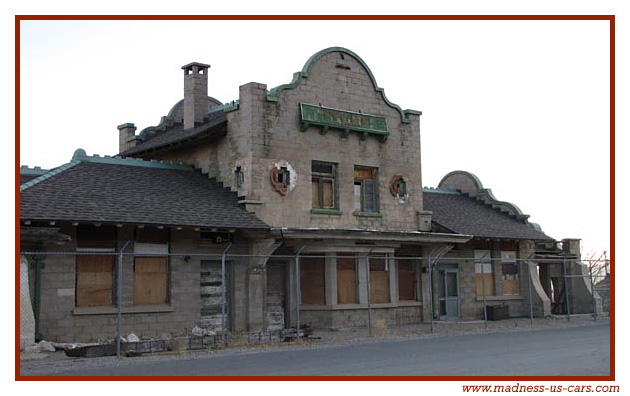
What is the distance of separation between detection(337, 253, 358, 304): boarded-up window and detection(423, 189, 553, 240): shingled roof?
4.28 metres

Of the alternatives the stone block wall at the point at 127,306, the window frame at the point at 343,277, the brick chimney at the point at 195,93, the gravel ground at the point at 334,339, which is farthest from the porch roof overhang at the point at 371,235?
the brick chimney at the point at 195,93

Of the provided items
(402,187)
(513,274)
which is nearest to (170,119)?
(402,187)

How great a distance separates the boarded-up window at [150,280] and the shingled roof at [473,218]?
1065 centimetres

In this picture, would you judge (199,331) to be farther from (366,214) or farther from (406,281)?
(406,281)

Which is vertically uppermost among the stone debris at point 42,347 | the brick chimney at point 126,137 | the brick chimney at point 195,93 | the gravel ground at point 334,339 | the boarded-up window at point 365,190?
the brick chimney at point 195,93

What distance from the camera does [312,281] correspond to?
25641mm

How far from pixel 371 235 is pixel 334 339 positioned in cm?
465

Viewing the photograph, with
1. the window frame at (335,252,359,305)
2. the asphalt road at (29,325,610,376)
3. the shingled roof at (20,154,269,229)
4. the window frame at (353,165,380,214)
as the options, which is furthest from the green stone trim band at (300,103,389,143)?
the asphalt road at (29,325,610,376)

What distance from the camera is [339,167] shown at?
2603 cm

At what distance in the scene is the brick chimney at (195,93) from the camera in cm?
2884

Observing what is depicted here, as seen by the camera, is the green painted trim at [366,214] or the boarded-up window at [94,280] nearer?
the boarded-up window at [94,280]

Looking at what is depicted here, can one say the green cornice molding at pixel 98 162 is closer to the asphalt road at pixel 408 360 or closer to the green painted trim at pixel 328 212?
the green painted trim at pixel 328 212

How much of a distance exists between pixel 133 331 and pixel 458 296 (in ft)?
43.2

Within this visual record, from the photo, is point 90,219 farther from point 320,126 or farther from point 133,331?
point 320,126
